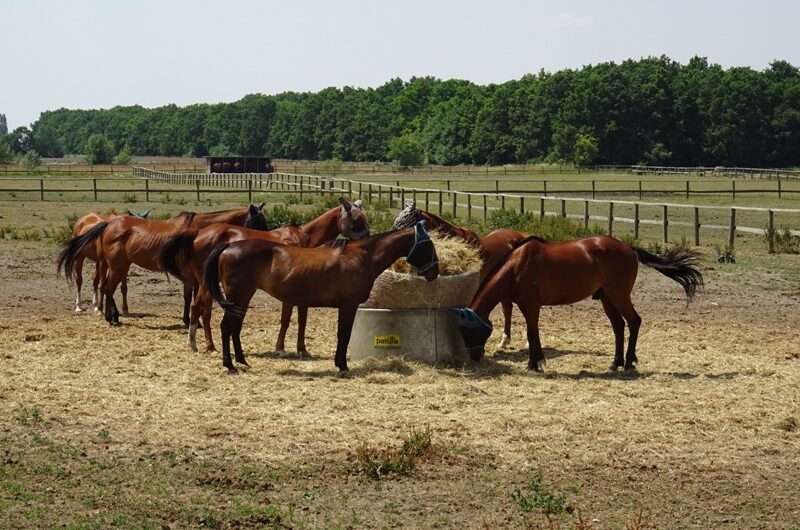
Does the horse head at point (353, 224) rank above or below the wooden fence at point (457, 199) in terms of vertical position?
above

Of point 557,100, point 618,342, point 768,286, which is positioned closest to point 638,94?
point 557,100

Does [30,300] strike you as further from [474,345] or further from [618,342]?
[618,342]

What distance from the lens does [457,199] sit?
4631cm

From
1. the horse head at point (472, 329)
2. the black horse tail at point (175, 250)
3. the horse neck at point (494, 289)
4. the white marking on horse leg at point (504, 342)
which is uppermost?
the black horse tail at point (175, 250)

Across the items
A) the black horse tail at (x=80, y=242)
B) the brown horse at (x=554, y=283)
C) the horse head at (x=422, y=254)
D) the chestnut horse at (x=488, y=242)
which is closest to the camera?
the horse head at (x=422, y=254)

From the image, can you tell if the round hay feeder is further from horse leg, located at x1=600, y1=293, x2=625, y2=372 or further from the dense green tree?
the dense green tree

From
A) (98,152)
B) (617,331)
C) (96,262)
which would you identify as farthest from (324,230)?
(98,152)

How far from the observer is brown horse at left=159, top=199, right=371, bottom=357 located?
41.0 ft

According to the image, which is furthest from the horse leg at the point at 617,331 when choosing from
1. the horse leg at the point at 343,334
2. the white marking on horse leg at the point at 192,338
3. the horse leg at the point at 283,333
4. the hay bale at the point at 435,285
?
the white marking on horse leg at the point at 192,338

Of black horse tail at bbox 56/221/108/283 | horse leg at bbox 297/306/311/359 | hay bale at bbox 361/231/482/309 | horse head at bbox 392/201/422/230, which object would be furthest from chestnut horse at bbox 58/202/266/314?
hay bale at bbox 361/231/482/309

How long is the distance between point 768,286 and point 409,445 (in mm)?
11550

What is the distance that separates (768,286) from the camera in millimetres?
17984

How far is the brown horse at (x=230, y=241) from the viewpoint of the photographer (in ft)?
41.0

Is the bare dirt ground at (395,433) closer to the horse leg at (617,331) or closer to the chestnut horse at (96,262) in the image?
the horse leg at (617,331)
